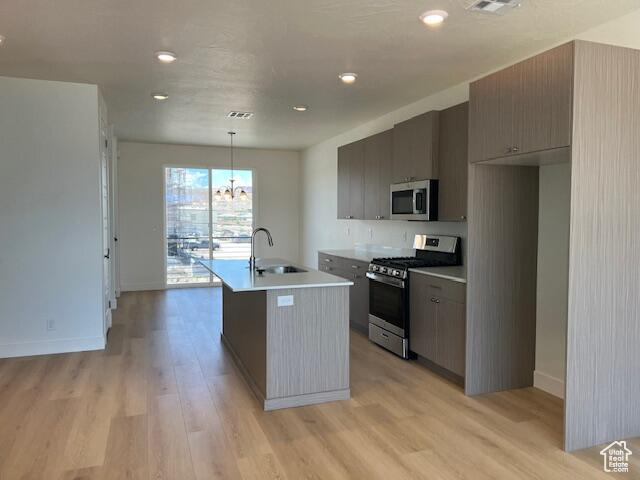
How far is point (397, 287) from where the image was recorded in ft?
14.4

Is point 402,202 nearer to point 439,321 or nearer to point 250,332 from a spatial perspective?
point 439,321

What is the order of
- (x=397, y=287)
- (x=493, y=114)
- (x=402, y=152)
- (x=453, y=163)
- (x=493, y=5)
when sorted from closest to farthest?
(x=493, y=5)
(x=493, y=114)
(x=453, y=163)
(x=397, y=287)
(x=402, y=152)

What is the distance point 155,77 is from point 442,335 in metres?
3.33

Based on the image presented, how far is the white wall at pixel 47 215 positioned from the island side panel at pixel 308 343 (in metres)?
2.31

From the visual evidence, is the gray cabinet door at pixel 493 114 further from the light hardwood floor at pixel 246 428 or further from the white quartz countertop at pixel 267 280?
the light hardwood floor at pixel 246 428

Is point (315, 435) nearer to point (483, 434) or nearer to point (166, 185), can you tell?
point (483, 434)

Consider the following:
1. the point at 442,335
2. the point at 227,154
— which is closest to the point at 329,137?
the point at 227,154

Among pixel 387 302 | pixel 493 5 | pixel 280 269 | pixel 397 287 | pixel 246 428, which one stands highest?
pixel 493 5

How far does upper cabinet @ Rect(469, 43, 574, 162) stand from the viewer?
8.83 feet

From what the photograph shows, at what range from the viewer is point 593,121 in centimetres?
265

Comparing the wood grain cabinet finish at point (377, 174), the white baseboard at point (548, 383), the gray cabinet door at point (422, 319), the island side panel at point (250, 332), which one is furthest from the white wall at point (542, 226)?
the island side panel at point (250, 332)

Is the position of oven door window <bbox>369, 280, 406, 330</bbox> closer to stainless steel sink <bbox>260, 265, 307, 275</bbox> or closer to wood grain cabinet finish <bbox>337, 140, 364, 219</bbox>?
stainless steel sink <bbox>260, 265, 307, 275</bbox>

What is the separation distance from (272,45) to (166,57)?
86cm

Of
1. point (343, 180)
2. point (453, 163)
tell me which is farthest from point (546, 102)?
point (343, 180)
